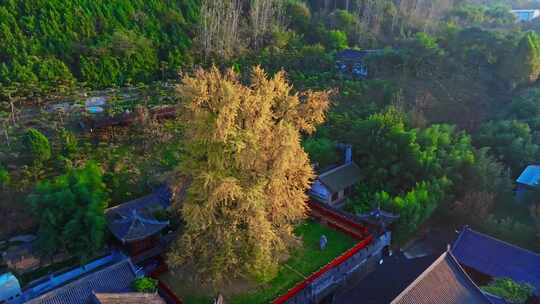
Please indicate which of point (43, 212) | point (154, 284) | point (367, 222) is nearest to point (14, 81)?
point (43, 212)

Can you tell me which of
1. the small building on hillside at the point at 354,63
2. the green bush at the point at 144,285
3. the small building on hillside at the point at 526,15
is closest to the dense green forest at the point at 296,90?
the small building on hillside at the point at 354,63

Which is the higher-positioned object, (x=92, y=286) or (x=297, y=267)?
(x=92, y=286)

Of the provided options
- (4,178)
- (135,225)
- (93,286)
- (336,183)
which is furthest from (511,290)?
(4,178)

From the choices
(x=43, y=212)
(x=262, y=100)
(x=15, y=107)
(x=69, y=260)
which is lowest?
(x=69, y=260)

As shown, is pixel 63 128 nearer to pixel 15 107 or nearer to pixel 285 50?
pixel 15 107

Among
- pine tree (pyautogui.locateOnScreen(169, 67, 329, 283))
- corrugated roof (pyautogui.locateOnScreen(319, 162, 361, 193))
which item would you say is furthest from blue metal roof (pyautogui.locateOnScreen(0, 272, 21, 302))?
corrugated roof (pyautogui.locateOnScreen(319, 162, 361, 193))

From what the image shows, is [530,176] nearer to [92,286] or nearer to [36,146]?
[92,286]
